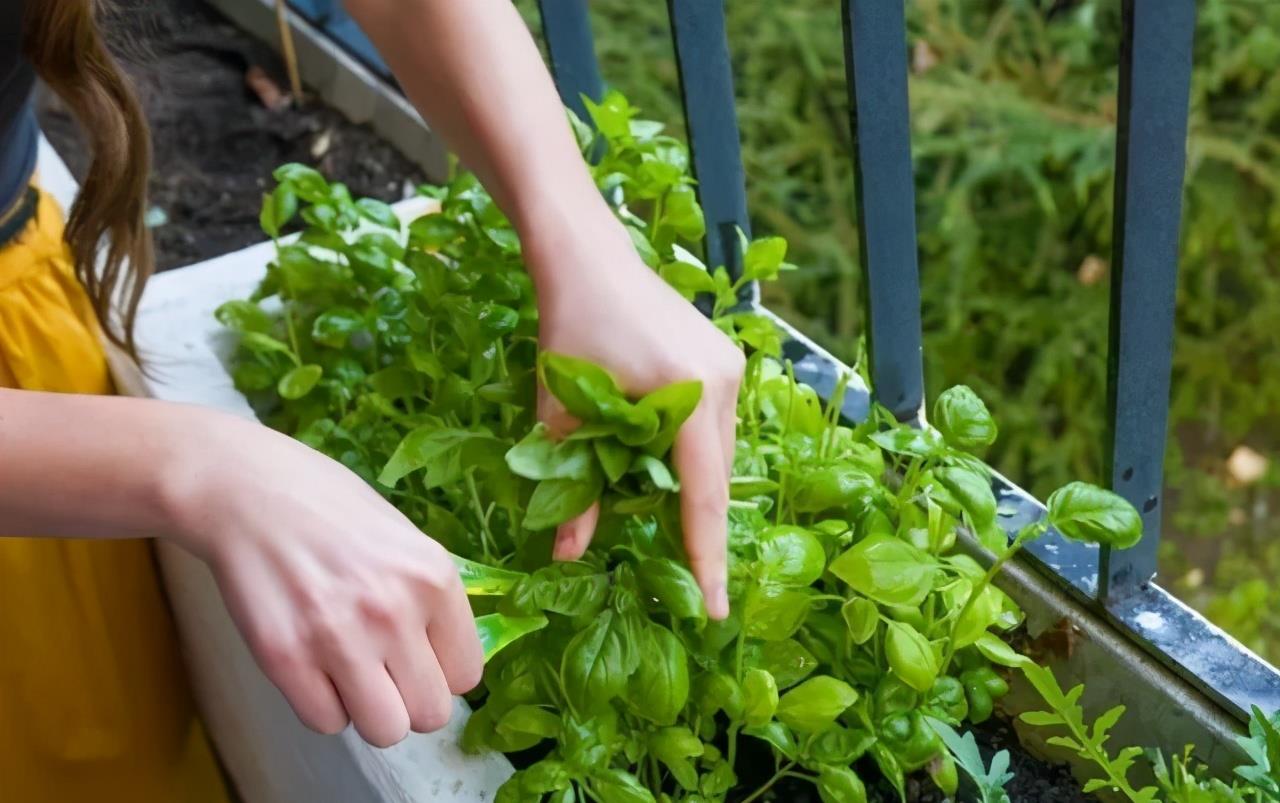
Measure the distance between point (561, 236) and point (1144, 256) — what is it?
30 centimetres

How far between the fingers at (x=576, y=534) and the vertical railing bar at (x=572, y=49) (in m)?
0.51

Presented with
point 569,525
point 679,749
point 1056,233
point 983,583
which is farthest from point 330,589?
point 1056,233

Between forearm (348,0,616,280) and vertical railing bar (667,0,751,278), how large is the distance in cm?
19

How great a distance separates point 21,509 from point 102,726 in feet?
1.87

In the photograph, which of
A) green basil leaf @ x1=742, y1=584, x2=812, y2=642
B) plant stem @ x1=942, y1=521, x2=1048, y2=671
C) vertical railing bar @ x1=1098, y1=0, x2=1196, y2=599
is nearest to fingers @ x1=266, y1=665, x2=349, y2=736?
green basil leaf @ x1=742, y1=584, x2=812, y2=642

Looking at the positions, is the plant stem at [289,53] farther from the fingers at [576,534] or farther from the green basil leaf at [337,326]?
the fingers at [576,534]

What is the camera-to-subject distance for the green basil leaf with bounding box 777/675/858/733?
62cm

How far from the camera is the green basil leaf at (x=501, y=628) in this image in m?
0.59

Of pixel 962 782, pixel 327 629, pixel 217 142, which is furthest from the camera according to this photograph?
pixel 217 142

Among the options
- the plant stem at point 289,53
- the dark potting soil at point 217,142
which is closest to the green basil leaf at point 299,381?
the dark potting soil at point 217,142

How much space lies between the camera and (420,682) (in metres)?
0.52

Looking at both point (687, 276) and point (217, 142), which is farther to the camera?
point (217, 142)

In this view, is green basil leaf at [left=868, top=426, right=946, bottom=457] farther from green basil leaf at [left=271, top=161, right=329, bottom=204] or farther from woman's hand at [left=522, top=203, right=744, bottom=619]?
green basil leaf at [left=271, top=161, right=329, bottom=204]

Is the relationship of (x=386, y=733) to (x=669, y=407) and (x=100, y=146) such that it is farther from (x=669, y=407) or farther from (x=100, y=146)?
(x=100, y=146)
